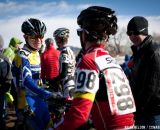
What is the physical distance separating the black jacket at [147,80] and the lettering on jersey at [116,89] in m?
1.54

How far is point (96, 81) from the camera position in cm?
316

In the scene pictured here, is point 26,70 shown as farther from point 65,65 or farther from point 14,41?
point 14,41

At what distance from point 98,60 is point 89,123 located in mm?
658

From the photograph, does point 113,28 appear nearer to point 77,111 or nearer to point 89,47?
point 89,47

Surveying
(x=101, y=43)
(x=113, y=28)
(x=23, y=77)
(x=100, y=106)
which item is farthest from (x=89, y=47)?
(x=23, y=77)

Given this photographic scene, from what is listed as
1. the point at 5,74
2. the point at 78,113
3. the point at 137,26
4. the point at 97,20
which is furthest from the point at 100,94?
the point at 5,74

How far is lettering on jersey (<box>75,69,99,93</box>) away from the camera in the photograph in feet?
10.2

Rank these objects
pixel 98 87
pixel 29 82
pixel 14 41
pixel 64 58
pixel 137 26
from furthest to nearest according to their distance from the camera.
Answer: pixel 14 41 < pixel 64 58 < pixel 137 26 < pixel 29 82 < pixel 98 87

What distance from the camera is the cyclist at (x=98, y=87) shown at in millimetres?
3104

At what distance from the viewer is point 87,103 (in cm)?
306

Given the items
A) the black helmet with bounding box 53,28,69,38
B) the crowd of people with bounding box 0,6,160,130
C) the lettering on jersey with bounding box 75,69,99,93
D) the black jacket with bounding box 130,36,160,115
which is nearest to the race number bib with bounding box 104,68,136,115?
the crowd of people with bounding box 0,6,160,130

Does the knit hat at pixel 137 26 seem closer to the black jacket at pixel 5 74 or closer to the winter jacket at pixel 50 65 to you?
the black jacket at pixel 5 74

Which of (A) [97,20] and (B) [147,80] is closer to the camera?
(A) [97,20]

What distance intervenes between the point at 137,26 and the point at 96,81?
2561 mm
